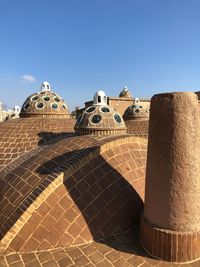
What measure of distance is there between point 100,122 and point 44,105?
11.6ft

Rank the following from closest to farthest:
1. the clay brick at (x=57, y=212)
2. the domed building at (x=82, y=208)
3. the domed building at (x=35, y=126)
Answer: the domed building at (x=82, y=208), the clay brick at (x=57, y=212), the domed building at (x=35, y=126)

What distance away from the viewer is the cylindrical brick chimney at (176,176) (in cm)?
348

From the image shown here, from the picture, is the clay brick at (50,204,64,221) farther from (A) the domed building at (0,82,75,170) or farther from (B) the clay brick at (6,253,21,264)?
(A) the domed building at (0,82,75,170)

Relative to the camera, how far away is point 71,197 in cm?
435

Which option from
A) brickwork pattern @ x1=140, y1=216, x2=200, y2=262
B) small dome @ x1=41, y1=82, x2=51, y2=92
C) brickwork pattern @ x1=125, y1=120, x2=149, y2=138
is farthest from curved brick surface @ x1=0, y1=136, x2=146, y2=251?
brickwork pattern @ x1=125, y1=120, x2=149, y2=138

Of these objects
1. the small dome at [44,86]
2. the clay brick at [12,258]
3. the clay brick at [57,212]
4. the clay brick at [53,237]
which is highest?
the small dome at [44,86]

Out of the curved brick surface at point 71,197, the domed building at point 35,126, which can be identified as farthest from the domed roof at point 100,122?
the curved brick surface at point 71,197

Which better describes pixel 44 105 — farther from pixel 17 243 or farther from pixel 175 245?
pixel 175 245

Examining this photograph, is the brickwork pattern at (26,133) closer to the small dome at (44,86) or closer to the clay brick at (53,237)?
the small dome at (44,86)

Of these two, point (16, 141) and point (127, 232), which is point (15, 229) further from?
point (16, 141)

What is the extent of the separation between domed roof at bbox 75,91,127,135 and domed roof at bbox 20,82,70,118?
250 cm

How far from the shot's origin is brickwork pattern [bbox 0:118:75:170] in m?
7.81

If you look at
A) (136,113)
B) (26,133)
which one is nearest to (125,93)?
(136,113)

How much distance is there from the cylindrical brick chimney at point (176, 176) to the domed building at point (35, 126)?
5.13 metres
